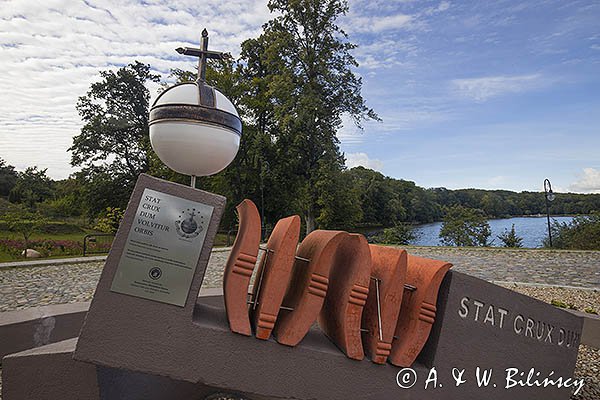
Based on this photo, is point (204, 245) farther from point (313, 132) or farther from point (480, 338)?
point (313, 132)

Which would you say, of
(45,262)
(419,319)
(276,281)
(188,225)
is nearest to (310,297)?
(276,281)

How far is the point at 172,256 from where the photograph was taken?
97.9 inches

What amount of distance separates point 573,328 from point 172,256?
355 cm

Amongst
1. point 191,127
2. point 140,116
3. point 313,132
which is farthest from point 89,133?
point 191,127

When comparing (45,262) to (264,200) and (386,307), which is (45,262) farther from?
(264,200)

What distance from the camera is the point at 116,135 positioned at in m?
29.1

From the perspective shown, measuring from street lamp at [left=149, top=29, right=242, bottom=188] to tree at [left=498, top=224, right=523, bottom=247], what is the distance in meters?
20.8

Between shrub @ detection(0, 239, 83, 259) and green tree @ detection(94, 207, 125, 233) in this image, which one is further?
green tree @ detection(94, 207, 125, 233)

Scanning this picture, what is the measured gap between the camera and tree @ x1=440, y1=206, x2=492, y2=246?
70.8 ft

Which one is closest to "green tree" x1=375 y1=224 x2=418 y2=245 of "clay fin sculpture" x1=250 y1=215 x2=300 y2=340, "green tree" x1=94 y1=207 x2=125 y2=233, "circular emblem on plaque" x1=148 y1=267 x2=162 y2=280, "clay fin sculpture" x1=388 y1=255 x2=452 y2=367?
"green tree" x1=94 y1=207 x2=125 y2=233

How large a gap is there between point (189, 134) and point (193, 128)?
6 cm

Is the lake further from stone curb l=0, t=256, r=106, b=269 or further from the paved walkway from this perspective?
stone curb l=0, t=256, r=106, b=269

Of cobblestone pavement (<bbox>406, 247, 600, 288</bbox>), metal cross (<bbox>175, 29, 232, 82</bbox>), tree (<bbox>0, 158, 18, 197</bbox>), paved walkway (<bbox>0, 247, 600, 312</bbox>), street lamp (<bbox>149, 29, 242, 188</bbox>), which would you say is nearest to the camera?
street lamp (<bbox>149, 29, 242, 188</bbox>)

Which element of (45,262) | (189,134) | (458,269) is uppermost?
(189,134)
